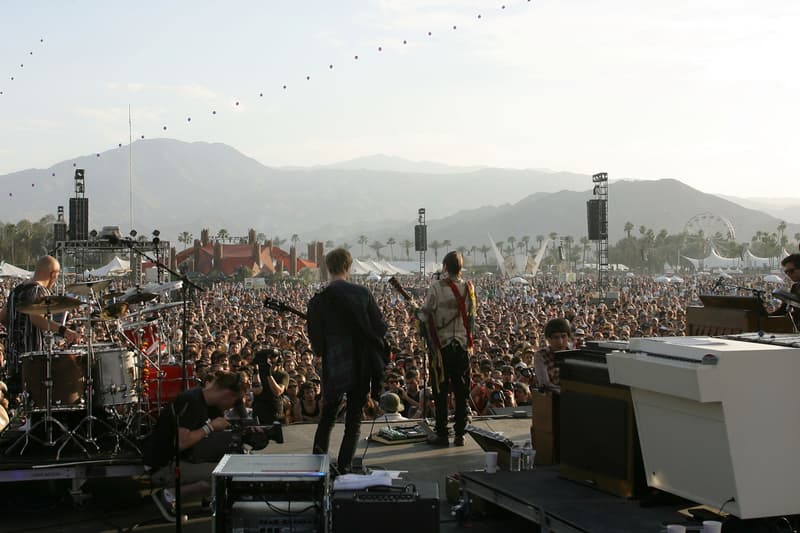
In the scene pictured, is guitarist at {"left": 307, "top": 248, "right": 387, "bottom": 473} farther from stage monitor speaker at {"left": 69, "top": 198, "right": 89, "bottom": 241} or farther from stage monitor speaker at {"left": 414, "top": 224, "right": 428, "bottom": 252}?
stage monitor speaker at {"left": 414, "top": 224, "right": 428, "bottom": 252}

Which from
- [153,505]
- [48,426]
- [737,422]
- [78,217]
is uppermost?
[78,217]

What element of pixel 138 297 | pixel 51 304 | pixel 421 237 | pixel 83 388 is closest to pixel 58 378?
pixel 83 388

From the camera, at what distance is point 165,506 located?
4.90 metres

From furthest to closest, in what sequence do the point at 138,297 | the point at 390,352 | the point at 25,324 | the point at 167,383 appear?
the point at 167,383
the point at 138,297
the point at 25,324
the point at 390,352

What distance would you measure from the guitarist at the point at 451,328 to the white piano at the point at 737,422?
105 inches

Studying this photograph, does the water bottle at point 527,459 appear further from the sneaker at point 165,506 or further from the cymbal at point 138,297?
the cymbal at point 138,297

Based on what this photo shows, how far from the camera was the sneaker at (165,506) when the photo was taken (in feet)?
15.9

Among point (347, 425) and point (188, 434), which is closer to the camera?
point (188, 434)

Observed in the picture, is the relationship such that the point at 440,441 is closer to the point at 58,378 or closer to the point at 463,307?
the point at 463,307

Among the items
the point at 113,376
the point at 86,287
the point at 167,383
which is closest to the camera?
the point at 113,376

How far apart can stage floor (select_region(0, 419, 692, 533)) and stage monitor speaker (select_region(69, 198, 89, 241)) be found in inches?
640

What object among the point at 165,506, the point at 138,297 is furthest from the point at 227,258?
the point at 165,506

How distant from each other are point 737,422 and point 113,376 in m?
3.99

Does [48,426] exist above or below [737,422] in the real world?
below
